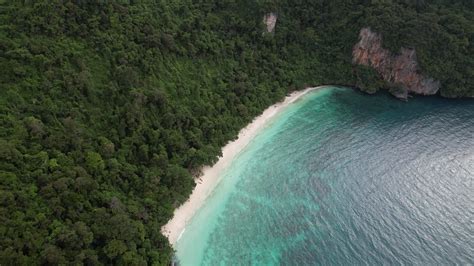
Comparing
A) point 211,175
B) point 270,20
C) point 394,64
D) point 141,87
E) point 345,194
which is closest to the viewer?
point 345,194

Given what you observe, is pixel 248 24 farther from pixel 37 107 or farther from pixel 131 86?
pixel 37 107

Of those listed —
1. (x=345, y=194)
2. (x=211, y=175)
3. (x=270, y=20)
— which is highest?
(x=270, y=20)

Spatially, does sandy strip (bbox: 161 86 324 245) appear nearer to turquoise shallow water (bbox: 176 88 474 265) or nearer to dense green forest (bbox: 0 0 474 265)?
turquoise shallow water (bbox: 176 88 474 265)

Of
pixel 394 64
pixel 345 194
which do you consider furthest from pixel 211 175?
pixel 394 64

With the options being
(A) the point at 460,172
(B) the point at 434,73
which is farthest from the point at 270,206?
(B) the point at 434,73

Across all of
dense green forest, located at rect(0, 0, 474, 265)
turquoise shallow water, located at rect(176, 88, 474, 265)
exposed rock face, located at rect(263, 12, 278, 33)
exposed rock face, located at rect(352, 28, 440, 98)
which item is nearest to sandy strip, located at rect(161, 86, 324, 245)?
turquoise shallow water, located at rect(176, 88, 474, 265)

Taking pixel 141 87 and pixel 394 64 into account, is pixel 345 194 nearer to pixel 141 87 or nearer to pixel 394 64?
pixel 141 87

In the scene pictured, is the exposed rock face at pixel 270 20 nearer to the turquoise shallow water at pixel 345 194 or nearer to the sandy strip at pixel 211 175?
the sandy strip at pixel 211 175
